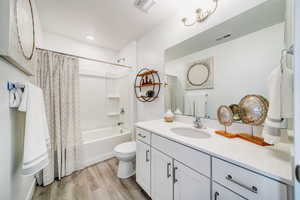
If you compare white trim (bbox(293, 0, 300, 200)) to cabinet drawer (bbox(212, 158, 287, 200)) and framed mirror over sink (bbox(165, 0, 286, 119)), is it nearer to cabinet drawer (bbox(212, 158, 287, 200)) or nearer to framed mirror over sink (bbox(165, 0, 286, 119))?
cabinet drawer (bbox(212, 158, 287, 200))

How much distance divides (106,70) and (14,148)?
8.01 feet

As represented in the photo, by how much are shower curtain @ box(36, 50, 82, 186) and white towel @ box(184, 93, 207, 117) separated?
5.96ft

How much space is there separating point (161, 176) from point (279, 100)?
44.5 inches

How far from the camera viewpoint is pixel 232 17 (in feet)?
3.57

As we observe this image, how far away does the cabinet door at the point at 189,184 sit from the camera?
790 millimetres

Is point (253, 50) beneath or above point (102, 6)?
beneath

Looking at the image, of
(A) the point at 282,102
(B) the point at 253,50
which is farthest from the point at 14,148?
(B) the point at 253,50

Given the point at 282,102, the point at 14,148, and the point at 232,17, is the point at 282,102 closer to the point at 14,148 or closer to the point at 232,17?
the point at 232,17

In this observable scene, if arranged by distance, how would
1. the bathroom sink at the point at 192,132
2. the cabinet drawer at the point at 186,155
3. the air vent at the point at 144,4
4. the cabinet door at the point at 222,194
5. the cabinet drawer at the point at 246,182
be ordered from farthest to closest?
the air vent at the point at 144,4 < the bathroom sink at the point at 192,132 < the cabinet drawer at the point at 186,155 < the cabinet door at the point at 222,194 < the cabinet drawer at the point at 246,182

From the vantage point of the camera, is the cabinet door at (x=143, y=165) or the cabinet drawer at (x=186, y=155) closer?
the cabinet drawer at (x=186, y=155)

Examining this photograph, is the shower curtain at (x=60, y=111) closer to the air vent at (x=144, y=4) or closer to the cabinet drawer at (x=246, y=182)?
the air vent at (x=144, y=4)

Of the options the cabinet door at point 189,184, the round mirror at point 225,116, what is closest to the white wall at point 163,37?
the round mirror at point 225,116

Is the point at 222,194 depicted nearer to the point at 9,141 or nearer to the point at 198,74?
the point at 198,74

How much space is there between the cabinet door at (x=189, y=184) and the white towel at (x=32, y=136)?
41.8 inches
